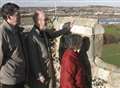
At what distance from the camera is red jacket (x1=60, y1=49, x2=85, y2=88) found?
17.5ft

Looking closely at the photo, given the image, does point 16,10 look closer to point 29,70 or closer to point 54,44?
point 29,70

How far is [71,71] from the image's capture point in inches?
210

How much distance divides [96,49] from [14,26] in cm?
142

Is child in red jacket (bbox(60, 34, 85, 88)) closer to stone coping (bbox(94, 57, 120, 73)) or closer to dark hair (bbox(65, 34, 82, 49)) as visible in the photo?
dark hair (bbox(65, 34, 82, 49))

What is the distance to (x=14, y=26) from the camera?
17.0 ft

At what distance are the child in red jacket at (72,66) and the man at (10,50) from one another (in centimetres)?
52

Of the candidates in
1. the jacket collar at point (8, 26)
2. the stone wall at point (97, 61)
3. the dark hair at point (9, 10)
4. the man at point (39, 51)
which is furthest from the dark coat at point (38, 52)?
the stone wall at point (97, 61)

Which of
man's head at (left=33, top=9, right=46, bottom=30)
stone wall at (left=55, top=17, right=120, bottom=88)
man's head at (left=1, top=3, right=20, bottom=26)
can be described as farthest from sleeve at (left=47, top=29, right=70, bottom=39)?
man's head at (left=1, top=3, right=20, bottom=26)

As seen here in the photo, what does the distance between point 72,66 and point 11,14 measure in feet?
3.05

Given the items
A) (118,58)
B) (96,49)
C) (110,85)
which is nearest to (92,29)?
(96,49)

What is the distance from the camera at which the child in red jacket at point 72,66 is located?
534 centimetres

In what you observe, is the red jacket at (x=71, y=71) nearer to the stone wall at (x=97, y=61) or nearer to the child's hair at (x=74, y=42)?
the child's hair at (x=74, y=42)

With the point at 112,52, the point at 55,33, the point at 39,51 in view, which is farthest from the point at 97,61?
the point at 112,52

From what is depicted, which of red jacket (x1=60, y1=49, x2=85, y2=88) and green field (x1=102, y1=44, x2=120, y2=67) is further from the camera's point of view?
green field (x1=102, y1=44, x2=120, y2=67)
